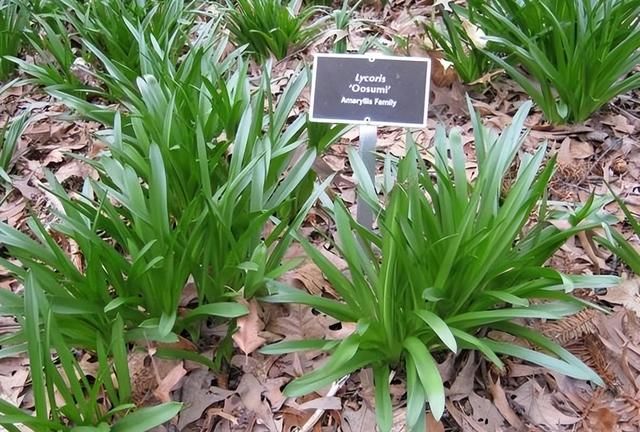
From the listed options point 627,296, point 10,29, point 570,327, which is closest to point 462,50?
point 627,296

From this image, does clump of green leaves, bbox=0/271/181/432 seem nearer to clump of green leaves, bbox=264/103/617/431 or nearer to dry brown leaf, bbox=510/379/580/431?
clump of green leaves, bbox=264/103/617/431

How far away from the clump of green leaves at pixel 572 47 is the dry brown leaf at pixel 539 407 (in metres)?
1.09

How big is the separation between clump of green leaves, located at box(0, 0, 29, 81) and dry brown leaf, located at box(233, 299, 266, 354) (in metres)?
2.10

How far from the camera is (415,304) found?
1.38m

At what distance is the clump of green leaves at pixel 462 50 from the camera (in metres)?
2.40

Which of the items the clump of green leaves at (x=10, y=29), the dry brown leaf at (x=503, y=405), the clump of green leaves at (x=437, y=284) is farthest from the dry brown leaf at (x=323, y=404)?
the clump of green leaves at (x=10, y=29)

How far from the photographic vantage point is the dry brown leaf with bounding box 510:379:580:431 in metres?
1.43

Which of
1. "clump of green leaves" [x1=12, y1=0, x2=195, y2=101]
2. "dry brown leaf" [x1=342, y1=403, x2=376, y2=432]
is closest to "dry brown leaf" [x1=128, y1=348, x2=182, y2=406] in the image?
"dry brown leaf" [x1=342, y1=403, x2=376, y2=432]

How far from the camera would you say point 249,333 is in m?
1.52

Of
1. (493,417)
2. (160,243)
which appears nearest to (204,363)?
(160,243)

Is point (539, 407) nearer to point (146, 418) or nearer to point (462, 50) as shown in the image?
point (146, 418)

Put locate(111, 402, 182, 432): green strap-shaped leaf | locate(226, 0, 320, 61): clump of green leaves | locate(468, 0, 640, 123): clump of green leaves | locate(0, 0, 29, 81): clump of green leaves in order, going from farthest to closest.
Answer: locate(0, 0, 29, 81): clump of green leaves < locate(226, 0, 320, 61): clump of green leaves < locate(468, 0, 640, 123): clump of green leaves < locate(111, 402, 182, 432): green strap-shaped leaf

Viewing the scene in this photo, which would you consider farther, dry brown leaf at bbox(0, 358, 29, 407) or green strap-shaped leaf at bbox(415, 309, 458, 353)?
dry brown leaf at bbox(0, 358, 29, 407)

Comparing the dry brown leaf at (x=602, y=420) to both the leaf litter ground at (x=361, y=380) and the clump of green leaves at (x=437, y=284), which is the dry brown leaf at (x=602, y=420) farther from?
the clump of green leaves at (x=437, y=284)
